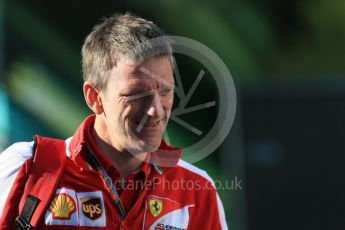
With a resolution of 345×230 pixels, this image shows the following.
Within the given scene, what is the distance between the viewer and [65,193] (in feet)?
7.13

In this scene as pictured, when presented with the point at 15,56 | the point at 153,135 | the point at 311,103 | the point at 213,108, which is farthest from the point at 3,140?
the point at 153,135

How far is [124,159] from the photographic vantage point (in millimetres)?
2311

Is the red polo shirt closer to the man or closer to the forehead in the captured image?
the man

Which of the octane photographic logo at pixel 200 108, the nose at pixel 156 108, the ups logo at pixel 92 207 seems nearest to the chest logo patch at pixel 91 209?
the ups logo at pixel 92 207

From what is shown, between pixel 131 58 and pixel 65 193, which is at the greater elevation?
pixel 131 58

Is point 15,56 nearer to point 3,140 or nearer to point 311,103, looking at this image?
point 3,140

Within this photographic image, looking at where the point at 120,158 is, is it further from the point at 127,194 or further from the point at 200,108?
the point at 200,108

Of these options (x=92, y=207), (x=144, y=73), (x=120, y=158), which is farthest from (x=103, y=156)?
(x=144, y=73)

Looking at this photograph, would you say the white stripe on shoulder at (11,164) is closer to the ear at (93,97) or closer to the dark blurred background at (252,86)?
the ear at (93,97)

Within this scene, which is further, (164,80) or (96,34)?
(96,34)

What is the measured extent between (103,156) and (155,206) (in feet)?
0.78

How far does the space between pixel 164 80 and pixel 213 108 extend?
1.95 m

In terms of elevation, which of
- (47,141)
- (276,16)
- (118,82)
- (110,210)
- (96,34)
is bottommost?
(110,210)

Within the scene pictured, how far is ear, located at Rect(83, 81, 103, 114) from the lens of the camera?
7.82 feet
